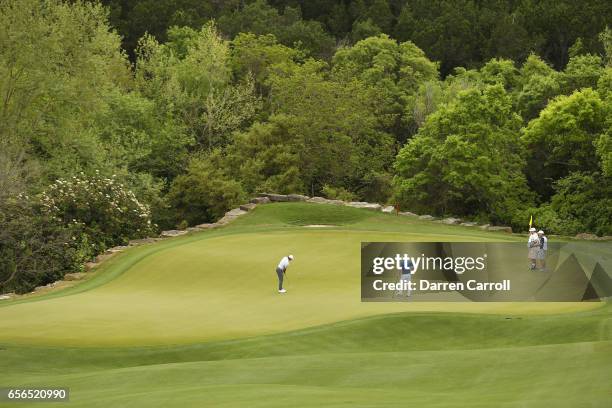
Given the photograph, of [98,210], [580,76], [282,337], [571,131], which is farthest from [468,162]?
[282,337]

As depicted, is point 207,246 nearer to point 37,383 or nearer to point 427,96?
point 37,383

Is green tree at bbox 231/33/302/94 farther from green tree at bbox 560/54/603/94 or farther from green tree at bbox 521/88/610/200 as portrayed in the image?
green tree at bbox 521/88/610/200

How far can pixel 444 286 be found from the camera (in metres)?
24.0

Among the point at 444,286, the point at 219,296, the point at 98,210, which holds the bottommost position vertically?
the point at 219,296

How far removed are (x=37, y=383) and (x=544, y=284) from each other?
1340 centimetres

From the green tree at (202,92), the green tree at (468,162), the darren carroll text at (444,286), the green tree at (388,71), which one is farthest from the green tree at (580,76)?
the darren carroll text at (444,286)

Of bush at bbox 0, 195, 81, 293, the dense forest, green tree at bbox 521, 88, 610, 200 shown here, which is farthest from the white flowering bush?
green tree at bbox 521, 88, 610, 200

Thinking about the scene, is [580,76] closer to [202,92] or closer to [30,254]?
[202,92]

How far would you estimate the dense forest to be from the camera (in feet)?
130

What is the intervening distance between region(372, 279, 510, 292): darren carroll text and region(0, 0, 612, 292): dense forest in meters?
13.3

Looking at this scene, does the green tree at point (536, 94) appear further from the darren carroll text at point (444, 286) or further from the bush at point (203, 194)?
the darren carroll text at point (444, 286)

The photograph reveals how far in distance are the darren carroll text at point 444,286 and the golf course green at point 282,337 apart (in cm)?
42

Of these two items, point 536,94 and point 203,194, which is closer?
point 203,194

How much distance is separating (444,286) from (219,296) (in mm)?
5432
